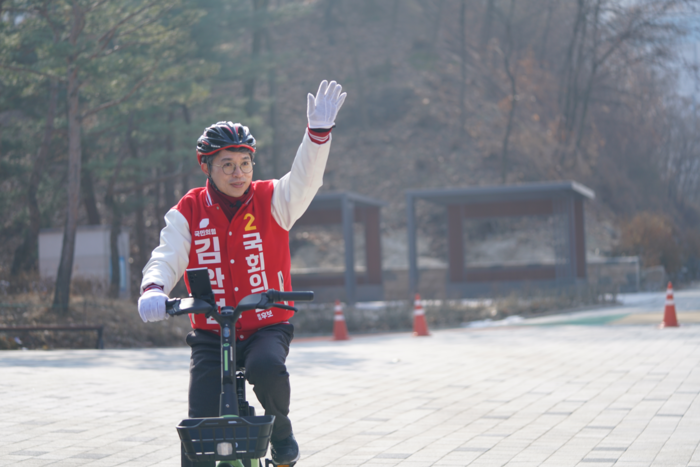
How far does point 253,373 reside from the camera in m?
3.31

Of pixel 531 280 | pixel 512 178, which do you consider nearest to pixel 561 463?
pixel 531 280

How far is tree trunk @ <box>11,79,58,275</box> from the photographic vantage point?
64.0ft

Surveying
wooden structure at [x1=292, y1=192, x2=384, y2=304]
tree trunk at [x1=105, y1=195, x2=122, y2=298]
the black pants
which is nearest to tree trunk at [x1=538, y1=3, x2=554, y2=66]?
wooden structure at [x1=292, y1=192, x2=384, y2=304]

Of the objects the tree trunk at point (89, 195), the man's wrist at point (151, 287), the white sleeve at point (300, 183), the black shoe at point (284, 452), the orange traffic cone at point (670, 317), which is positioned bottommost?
the orange traffic cone at point (670, 317)

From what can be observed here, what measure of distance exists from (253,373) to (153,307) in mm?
501

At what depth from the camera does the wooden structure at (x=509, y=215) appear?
934 inches

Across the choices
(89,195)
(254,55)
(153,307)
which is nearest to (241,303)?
(153,307)

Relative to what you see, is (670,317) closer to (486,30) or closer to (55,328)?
(55,328)

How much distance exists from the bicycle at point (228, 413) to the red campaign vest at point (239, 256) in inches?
9.7

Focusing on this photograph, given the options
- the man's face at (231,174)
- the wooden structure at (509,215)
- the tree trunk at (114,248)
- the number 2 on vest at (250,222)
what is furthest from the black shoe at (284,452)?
the wooden structure at (509,215)

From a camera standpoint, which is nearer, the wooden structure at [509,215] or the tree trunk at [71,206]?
the tree trunk at [71,206]

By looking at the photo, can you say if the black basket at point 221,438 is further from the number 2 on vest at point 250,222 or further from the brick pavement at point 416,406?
the brick pavement at point 416,406

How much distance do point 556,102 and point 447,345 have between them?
33.7 m

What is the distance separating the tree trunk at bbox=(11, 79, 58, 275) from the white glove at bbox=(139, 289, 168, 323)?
17366 millimetres
